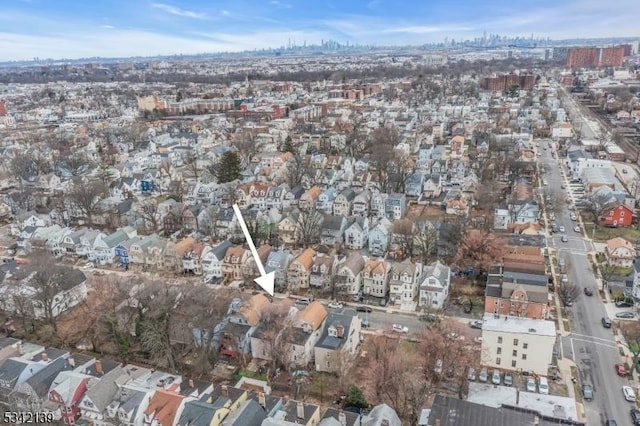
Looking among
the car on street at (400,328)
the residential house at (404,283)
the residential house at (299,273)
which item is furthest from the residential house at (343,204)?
the car on street at (400,328)

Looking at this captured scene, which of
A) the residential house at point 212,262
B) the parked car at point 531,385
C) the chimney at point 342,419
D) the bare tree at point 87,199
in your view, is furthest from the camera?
the bare tree at point 87,199

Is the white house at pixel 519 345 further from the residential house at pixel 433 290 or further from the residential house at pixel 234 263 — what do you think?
the residential house at pixel 234 263

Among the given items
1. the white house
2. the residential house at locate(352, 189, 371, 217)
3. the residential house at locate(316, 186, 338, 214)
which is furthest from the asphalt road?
the residential house at locate(316, 186, 338, 214)

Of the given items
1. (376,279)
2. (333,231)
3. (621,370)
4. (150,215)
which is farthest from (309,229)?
(621,370)

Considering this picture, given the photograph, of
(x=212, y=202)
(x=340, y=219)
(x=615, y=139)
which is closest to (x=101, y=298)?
(x=340, y=219)

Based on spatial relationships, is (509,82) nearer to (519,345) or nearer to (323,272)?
(323,272)
